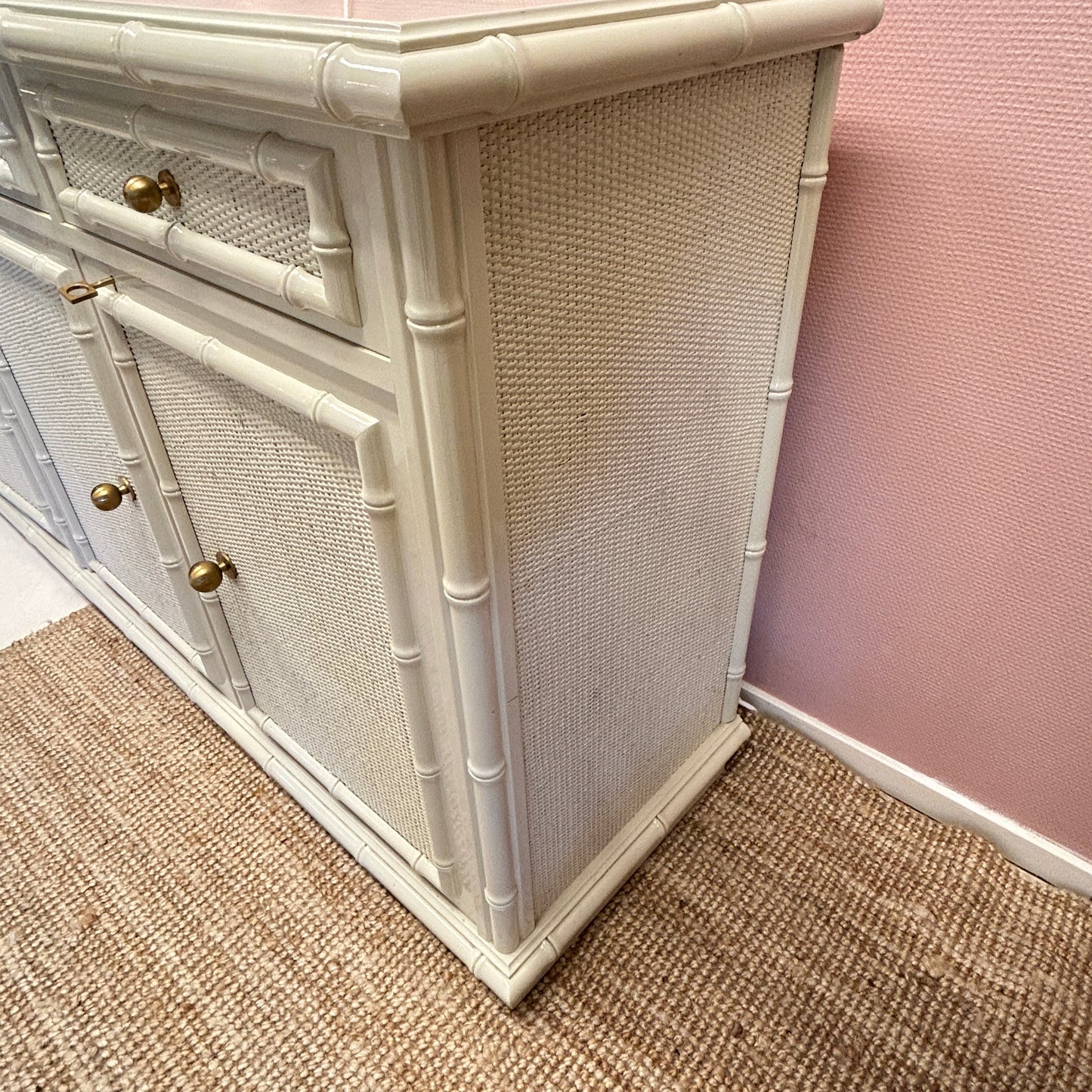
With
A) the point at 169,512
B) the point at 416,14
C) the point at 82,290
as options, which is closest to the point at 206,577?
the point at 169,512

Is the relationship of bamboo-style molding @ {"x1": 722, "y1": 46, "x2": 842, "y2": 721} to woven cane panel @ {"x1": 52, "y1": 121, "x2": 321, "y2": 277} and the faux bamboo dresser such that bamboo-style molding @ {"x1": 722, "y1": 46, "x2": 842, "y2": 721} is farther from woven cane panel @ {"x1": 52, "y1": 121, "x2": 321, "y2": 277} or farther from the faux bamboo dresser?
woven cane panel @ {"x1": 52, "y1": 121, "x2": 321, "y2": 277}

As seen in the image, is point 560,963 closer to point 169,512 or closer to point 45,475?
point 169,512

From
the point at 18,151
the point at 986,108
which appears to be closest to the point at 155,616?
the point at 18,151

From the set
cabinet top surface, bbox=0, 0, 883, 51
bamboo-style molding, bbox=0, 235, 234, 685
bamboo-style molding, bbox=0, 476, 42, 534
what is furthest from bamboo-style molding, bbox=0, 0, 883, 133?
bamboo-style molding, bbox=0, 476, 42, 534

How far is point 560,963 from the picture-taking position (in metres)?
0.84

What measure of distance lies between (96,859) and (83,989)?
0.49ft

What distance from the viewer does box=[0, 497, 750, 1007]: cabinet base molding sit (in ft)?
2.61

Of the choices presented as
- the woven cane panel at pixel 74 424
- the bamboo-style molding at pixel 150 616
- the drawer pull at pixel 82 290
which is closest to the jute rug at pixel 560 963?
the bamboo-style molding at pixel 150 616

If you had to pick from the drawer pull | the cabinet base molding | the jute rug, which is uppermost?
the drawer pull

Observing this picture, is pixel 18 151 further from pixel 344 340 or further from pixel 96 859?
pixel 96 859

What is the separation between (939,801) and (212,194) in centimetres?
93

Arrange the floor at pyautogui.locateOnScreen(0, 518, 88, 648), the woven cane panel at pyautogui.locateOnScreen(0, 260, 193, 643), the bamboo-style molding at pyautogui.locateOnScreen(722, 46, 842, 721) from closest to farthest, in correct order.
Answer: the bamboo-style molding at pyautogui.locateOnScreen(722, 46, 842, 721), the woven cane panel at pyautogui.locateOnScreen(0, 260, 193, 643), the floor at pyautogui.locateOnScreen(0, 518, 88, 648)

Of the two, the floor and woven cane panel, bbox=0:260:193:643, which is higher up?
woven cane panel, bbox=0:260:193:643

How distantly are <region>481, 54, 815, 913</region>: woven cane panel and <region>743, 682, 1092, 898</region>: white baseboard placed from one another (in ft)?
0.85
